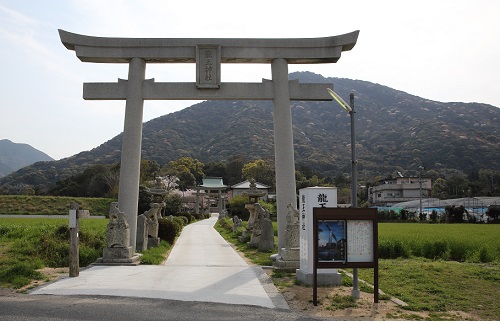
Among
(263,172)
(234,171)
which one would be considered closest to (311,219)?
(263,172)

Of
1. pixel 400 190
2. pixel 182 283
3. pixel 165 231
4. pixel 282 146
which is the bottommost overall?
pixel 182 283

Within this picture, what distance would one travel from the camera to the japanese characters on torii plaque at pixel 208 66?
13.4m

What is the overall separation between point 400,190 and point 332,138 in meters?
51.7

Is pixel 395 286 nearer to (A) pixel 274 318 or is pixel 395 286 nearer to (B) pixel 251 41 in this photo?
(A) pixel 274 318

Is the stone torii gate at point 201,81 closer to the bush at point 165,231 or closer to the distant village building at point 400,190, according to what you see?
the bush at point 165,231

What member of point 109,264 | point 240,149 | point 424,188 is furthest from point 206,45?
point 240,149

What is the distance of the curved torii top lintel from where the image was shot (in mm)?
13500

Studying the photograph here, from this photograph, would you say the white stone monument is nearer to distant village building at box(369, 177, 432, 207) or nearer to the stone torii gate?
the stone torii gate

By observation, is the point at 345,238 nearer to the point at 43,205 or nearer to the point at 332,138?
the point at 43,205

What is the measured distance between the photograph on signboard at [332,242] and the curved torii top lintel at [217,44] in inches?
273

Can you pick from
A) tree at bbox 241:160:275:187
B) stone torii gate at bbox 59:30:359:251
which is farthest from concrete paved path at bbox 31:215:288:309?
tree at bbox 241:160:275:187

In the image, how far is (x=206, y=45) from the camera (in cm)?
1344

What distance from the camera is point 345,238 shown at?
8.20m

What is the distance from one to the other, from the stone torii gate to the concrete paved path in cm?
216
